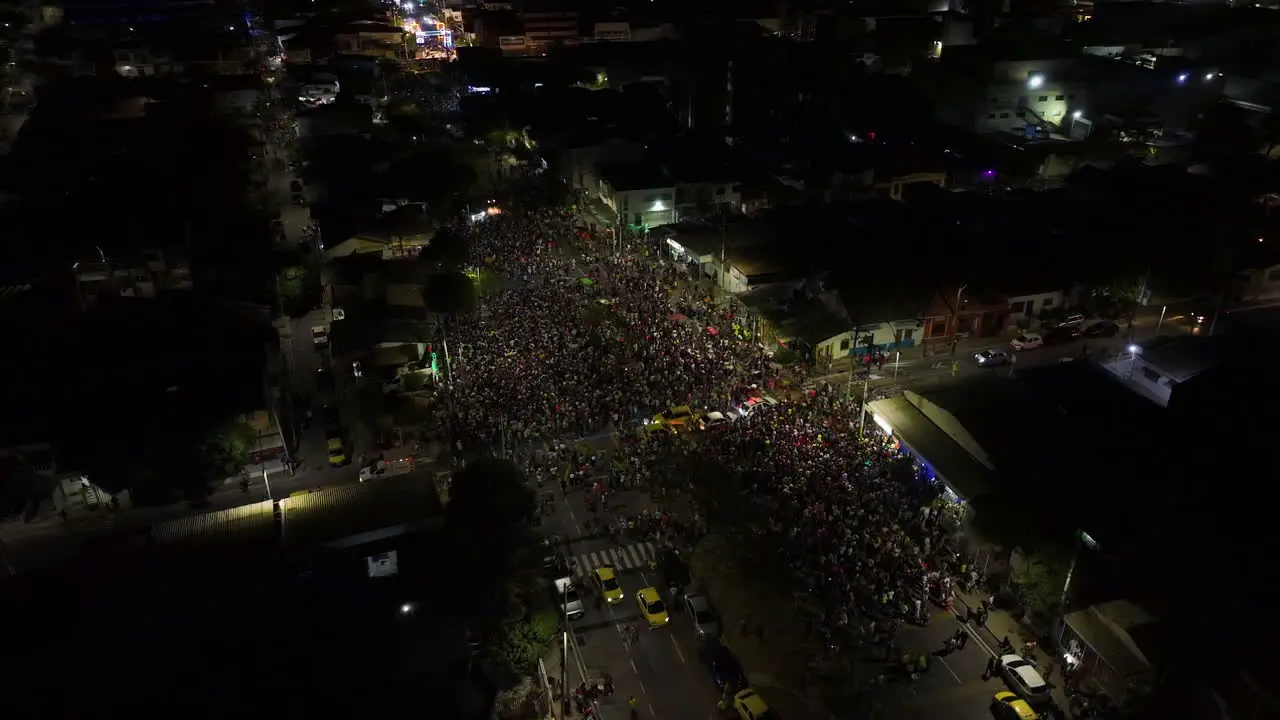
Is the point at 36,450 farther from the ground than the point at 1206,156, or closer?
closer

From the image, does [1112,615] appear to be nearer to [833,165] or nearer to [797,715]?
[797,715]

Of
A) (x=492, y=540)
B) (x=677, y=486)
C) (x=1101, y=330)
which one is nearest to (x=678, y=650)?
(x=492, y=540)

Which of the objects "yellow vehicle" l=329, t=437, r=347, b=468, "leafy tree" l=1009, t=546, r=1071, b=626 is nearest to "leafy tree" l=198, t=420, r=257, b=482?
"yellow vehicle" l=329, t=437, r=347, b=468

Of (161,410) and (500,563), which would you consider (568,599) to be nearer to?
(500,563)

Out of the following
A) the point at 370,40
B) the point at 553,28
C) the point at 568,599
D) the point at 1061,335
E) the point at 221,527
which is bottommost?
the point at 568,599

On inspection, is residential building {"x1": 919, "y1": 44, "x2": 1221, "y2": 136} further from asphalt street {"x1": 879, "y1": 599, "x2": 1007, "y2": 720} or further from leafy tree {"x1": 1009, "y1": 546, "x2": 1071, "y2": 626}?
asphalt street {"x1": 879, "y1": 599, "x2": 1007, "y2": 720}

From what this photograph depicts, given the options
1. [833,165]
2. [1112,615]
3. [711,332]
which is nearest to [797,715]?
[1112,615]
